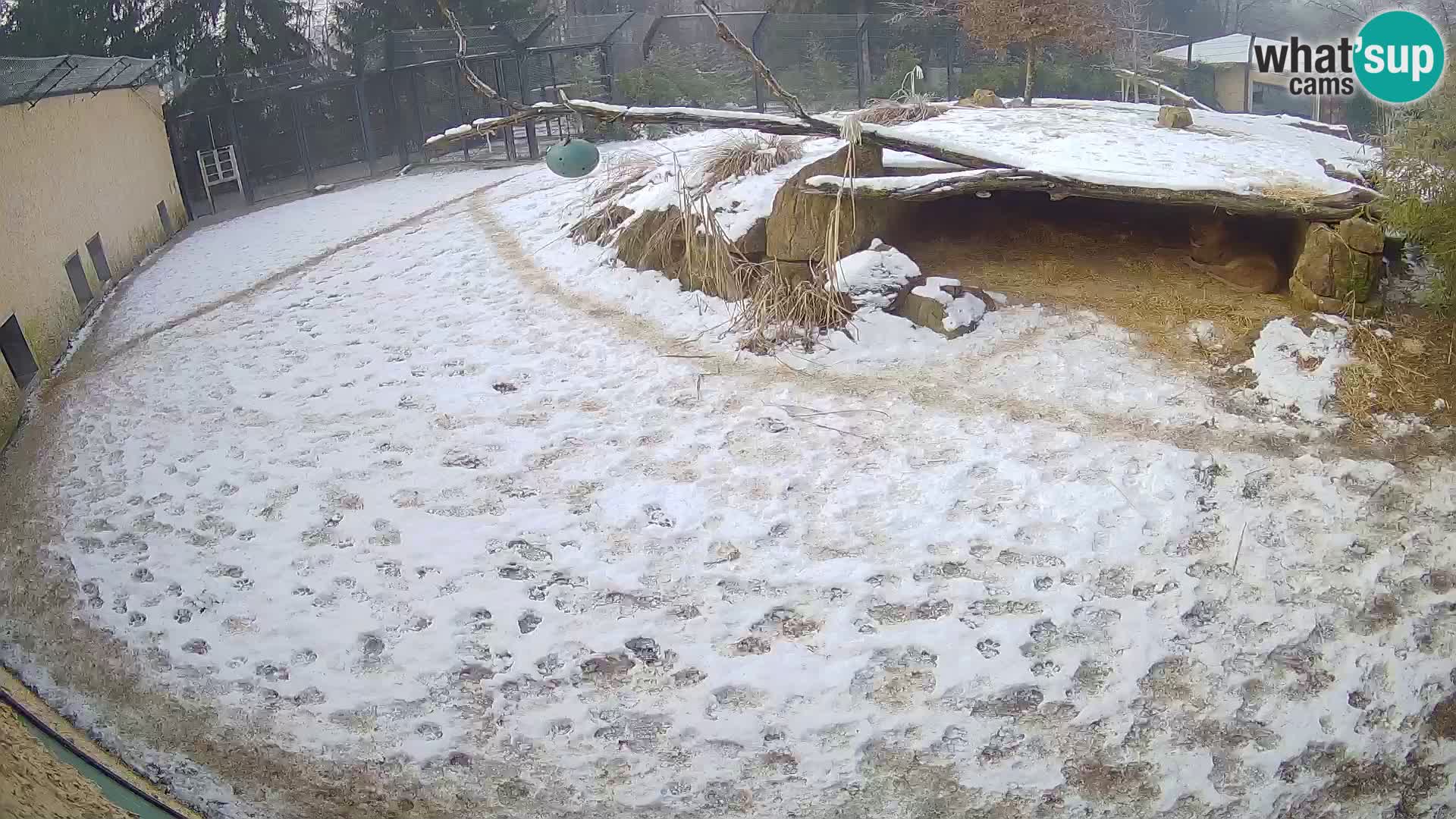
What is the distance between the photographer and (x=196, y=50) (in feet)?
39.4

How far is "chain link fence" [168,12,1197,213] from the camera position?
1204 cm

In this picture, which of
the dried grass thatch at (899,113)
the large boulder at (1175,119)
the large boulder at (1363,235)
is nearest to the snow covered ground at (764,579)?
the large boulder at (1363,235)

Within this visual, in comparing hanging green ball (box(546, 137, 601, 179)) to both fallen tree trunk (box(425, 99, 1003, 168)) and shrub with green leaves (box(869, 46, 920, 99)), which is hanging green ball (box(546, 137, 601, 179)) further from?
shrub with green leaves (box(869, 46, 920, 99))

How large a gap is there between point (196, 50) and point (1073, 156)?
34.9 ft

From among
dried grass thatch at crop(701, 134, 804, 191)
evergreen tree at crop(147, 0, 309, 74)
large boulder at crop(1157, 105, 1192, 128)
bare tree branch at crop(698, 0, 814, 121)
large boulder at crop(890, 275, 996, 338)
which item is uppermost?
evergreen tree at crop(147, 0, 309, 74)

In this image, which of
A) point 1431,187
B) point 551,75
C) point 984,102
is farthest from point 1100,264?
point 551,75

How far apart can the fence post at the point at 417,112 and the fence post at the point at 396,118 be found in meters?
0.18

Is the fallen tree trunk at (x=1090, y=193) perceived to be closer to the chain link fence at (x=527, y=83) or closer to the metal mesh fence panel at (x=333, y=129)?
the chain link fence at (x=527, y=83)

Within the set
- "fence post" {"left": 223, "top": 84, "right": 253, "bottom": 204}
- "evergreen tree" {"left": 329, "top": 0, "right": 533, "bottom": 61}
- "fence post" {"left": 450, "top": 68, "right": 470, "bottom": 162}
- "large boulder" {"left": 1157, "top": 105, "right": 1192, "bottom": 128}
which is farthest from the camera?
"evergreen tree" {"left": 329, "top": 0, "right": 533, "bottom": 61}

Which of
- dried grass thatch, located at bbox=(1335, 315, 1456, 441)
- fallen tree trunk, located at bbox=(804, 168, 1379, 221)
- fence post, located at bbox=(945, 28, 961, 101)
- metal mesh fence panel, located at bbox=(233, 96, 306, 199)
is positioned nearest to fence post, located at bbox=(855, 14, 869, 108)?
fence post, located at bbox=(945, 28, 961, 101)

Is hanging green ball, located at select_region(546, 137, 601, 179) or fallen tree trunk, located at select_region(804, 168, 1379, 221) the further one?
hanging green ball, located at select_region(546, 137, 601, 179)

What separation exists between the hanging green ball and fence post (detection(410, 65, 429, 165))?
838cm

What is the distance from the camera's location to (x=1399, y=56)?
21.0ft

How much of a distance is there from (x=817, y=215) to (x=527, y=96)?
29.3 feet
